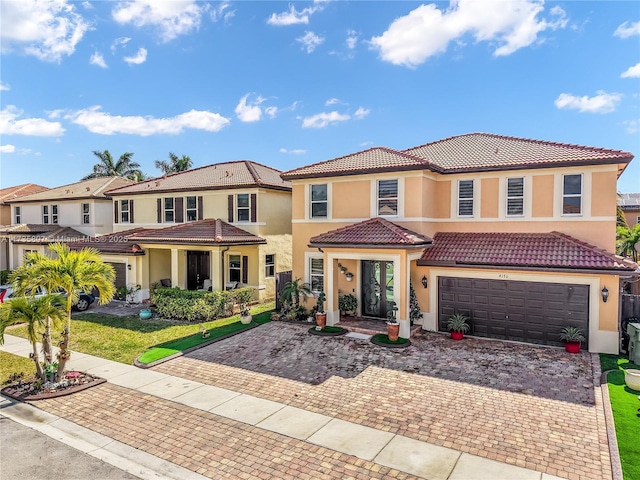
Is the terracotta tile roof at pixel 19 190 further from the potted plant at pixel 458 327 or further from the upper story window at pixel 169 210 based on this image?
the potted plant at pixel 458 327

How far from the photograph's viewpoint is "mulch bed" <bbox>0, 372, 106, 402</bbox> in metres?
9.84

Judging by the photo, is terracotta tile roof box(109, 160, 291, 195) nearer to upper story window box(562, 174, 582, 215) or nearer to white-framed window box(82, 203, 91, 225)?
white-framed window box(82, 203, 91, 225)

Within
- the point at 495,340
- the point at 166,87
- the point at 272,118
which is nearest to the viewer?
the point at 495,340

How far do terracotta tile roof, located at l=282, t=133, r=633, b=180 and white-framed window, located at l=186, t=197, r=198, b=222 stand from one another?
7.89 meters

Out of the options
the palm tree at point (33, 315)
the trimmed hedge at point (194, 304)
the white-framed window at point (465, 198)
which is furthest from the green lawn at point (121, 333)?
the white-framed window at point (465, 198)

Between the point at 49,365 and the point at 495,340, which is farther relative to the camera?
the point at 495,340

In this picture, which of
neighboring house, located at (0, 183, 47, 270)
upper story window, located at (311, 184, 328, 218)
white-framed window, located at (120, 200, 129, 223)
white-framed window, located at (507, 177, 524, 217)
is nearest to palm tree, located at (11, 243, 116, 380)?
upper story window, located at (311, 184, 328, 218)

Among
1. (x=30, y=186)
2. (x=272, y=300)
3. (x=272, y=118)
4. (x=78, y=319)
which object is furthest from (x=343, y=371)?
(x=30, y=186)

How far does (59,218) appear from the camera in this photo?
30.5 meters

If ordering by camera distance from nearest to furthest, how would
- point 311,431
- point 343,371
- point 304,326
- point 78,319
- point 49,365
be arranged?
1. point 311,431
2. point 49,365
3. point 343,371
4. point 304,326
5. point 78,319

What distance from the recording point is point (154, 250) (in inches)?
875

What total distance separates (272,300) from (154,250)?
7.32 meters

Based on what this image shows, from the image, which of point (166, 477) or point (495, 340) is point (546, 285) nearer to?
point (495, 340)

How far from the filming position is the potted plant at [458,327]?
46.3ft
